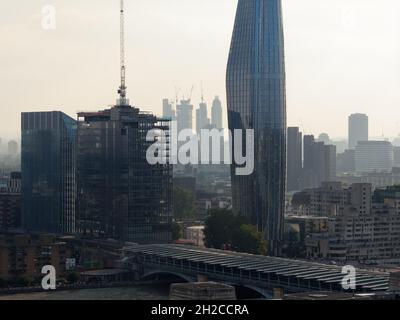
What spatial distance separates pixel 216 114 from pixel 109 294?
1224 inches

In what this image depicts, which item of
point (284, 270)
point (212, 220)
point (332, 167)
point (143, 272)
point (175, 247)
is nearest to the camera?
point (284, 270)

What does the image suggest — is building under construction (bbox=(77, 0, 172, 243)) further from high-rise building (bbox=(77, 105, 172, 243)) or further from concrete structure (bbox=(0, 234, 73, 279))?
concrete structure (bbox=(0, 234, 73, 279))

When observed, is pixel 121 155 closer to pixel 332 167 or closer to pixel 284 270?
pixel 284 270

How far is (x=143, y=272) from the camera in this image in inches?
995

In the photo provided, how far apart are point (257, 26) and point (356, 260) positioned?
7.81 metres

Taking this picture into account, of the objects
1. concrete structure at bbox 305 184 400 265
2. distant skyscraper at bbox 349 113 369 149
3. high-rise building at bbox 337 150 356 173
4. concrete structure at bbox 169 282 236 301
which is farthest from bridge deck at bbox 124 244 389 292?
distant skyscraper at bbox 349 113 369 149

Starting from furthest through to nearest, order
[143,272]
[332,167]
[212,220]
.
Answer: [332,167] → [212,220] → [143,272]

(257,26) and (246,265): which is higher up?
(257,26)

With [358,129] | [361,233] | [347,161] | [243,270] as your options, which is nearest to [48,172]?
[361,233]

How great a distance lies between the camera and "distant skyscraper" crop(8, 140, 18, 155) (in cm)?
4371

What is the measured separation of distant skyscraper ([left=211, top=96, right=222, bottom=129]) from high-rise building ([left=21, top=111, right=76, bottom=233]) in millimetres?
12079

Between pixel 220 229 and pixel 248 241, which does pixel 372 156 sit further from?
pixel 248 241

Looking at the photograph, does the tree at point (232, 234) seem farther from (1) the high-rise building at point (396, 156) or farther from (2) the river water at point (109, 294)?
(1) the high-rise building at point (396, 156)
